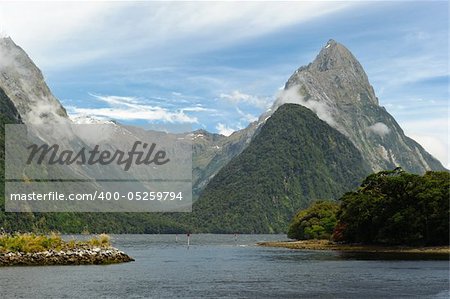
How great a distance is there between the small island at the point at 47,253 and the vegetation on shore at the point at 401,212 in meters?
71.5

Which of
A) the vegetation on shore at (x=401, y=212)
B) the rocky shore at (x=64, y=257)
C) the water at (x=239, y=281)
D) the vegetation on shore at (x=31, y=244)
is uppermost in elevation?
the vegetation on shore at (x=401, y=212)

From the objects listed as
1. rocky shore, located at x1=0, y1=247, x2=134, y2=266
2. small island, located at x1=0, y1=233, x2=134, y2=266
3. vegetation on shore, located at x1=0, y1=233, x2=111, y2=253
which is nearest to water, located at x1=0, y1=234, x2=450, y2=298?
rocky shore, located at x1=0, y1=247, x2=134, y2=266

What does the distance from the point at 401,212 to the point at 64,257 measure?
83.9 m

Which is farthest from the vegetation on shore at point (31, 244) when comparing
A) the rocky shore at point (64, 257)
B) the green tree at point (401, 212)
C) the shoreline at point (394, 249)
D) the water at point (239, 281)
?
the green tree at point (401, 212)

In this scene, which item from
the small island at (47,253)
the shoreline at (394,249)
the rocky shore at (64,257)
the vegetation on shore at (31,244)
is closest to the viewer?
the rocky shore at (64,257)

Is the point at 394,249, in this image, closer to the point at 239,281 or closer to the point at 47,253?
the point at 239,281

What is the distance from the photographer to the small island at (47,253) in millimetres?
107812

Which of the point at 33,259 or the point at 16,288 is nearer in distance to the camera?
the point at 16,288

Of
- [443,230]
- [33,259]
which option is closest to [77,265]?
[33,259]

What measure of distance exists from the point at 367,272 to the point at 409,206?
65.4 m

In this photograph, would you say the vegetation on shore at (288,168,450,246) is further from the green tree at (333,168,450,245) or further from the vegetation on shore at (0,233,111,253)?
the vegetation on shore at (0,233,111,253)

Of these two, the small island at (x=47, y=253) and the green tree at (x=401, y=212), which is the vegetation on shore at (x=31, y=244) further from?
the green tree at (x=401, y=212)

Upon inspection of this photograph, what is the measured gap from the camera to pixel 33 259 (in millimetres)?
108562

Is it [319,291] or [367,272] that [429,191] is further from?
[319,291]
